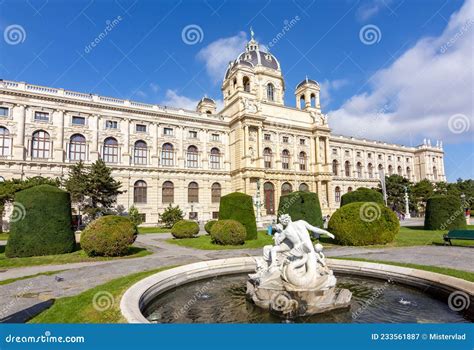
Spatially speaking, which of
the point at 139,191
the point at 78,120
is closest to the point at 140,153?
the point at 139,191

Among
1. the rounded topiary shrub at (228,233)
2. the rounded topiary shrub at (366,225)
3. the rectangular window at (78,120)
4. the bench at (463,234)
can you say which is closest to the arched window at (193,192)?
the rectangular window at (78,120)

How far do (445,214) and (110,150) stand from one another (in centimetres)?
3583

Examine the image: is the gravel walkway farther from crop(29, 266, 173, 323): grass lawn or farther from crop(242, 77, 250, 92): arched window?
crop(242, 77, 250, 92): arched window

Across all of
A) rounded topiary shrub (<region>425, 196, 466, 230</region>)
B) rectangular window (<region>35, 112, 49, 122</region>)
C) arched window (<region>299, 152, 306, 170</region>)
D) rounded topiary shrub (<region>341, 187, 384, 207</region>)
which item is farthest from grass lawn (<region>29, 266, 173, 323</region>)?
arched window (<region>299, 152, 306, 170</region>)

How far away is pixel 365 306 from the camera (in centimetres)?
603

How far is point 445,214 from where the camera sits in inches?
826

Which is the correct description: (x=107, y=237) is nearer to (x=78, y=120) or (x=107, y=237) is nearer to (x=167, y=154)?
(x=78, y=120)

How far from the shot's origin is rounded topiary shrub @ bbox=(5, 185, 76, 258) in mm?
12602

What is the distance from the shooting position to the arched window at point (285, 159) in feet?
151

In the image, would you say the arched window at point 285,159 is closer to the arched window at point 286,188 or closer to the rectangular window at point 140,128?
the arched window at point 286,188

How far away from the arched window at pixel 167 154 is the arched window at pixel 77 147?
9.67 metres

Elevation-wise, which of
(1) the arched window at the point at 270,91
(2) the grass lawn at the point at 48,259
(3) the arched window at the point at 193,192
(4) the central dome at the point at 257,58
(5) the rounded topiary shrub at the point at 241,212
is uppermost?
(4) the central dome at the point at 257,58

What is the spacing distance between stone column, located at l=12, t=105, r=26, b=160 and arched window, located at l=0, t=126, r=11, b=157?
760 millimetres

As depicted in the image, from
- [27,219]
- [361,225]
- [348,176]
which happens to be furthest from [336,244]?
[348,176]
